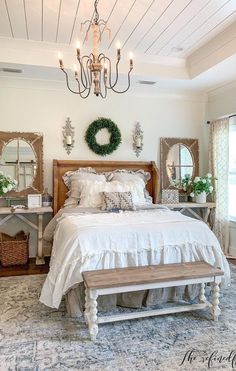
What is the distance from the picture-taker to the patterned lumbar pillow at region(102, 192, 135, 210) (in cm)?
384

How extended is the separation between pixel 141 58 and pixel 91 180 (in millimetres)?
1921

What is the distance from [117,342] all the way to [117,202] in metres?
1.86

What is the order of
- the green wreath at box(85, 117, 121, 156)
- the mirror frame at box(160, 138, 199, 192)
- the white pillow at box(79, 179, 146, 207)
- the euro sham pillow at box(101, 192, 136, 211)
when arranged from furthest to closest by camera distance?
the mirror frame at box(160, 138, 199, 192) → the green wreath at box(85, 117, 121, 156) → the white pillow at box(79, 179, 146, 207) → the euro sham pillow at box(101, 192, 136, 211)

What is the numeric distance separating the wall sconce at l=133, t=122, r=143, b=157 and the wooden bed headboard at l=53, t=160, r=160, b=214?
0.84ft

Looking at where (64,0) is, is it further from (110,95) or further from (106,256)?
(106,256)

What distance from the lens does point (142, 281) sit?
7.71 feet

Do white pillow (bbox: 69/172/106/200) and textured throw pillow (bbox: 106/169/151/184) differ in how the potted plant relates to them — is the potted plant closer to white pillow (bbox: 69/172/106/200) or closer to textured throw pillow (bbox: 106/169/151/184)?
textured throw pillow (bbox: 106/169/151/184)

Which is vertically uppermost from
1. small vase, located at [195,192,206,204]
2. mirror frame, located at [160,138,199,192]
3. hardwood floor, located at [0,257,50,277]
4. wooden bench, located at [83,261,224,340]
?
mirror frame, located at [160,138,199,192]

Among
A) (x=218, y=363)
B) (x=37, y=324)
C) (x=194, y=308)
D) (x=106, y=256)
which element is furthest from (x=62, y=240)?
(x=218, y=363)

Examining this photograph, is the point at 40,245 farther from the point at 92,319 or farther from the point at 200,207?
the point at 200,207

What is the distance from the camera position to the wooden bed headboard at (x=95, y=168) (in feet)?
15.0

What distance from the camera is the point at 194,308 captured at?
264cm

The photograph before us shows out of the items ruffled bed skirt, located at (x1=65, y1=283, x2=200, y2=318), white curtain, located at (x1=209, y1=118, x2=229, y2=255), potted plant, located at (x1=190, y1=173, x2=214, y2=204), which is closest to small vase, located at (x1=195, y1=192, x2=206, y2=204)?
potted plant, located at (x1=190, y1=173, x2=214, y2=204)

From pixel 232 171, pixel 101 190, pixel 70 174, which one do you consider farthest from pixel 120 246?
pixel 232 171
